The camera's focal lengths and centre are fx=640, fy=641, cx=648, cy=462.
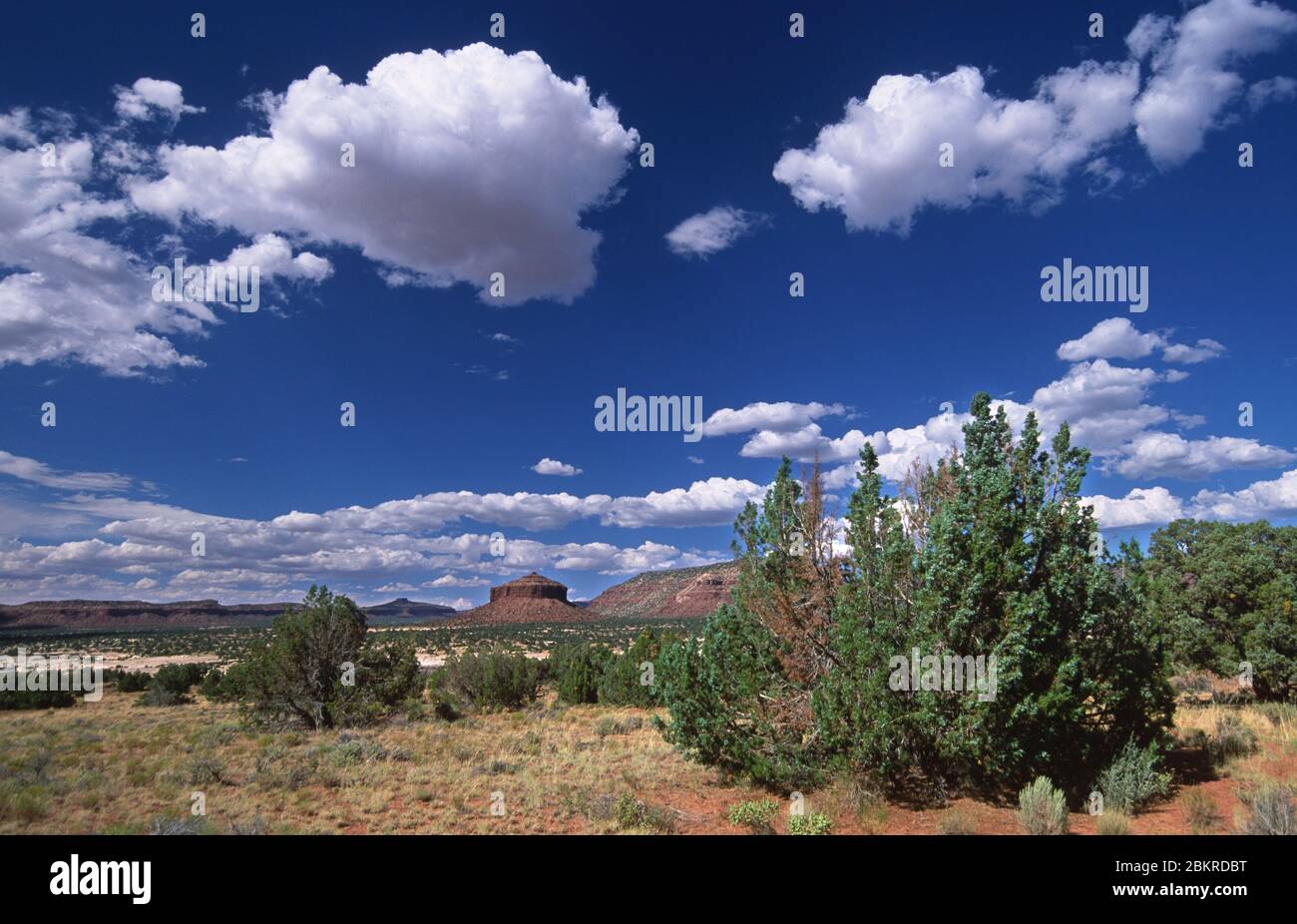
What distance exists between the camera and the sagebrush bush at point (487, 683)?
29781 mm

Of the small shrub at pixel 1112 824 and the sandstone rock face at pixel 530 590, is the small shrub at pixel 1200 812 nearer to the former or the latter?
the small shrub at pixel 1112 824

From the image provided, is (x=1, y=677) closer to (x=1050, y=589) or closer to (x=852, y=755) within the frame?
(x=852, y=755)

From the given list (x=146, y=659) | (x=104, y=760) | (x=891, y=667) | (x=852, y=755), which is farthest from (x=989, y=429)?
(x=146, y=659)

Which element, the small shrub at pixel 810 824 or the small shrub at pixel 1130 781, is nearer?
the small shrub at pixel 810 824

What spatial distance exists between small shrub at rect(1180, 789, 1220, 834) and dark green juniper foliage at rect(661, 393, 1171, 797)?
4.09ft

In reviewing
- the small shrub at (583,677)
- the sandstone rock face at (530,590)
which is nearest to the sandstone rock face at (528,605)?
the sandstone rock face at (530,590)

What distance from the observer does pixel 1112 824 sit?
9961 mm

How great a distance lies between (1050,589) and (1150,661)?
10.5 feet

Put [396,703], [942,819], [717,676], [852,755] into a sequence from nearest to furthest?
[942,819]
[852,755]
[717,676]
[396,703]

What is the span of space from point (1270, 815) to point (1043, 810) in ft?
9.76

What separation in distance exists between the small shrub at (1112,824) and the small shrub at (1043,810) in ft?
1.52

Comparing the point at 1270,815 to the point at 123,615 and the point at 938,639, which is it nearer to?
the point at 938,639

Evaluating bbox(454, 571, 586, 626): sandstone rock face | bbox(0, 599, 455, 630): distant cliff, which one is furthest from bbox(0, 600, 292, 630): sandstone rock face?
bbox(454, 571, 586, 626): sandstone rock face

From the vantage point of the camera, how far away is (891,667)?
36.1 feet
